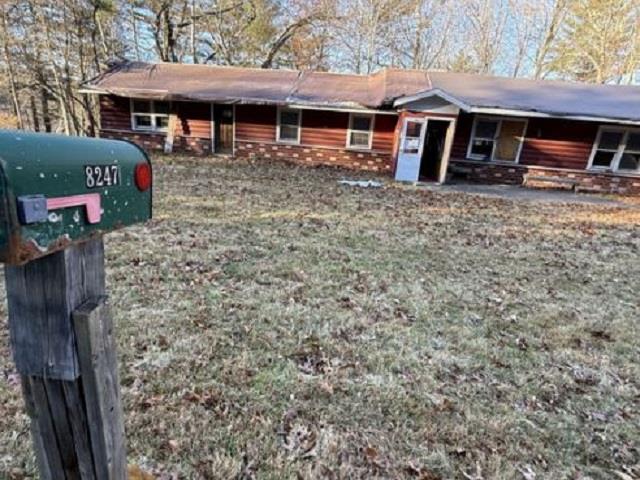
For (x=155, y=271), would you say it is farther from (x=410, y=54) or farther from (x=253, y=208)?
(x=410, y=54)

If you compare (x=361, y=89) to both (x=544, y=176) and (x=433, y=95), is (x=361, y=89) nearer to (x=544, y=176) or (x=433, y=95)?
(x=433, y=95)

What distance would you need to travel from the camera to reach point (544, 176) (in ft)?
45.0

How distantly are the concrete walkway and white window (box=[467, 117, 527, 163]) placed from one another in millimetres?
1320

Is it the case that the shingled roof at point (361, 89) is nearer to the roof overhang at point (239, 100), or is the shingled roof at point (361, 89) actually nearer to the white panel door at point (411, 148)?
the roof overhang at point (239, 100)

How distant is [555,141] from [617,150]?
201 centimetres

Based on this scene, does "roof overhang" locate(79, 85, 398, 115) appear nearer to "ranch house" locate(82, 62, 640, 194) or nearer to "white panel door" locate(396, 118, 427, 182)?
"ranch house" locate(82, 62, 640, 194)

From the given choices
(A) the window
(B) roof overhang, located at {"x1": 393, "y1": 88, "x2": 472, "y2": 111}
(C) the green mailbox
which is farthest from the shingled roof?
(C) the green mailbox

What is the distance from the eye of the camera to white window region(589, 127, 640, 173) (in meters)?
13.4

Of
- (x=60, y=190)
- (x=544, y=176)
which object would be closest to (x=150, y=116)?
(x=544, y=176)

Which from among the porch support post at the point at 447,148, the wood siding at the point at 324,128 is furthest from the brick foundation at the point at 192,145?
the porch support post at the point at 447,148

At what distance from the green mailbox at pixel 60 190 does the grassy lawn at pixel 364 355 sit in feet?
5.78

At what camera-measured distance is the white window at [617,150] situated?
13.4 m

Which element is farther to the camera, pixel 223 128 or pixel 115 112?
pixel 223 128

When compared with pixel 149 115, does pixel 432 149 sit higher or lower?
lower
